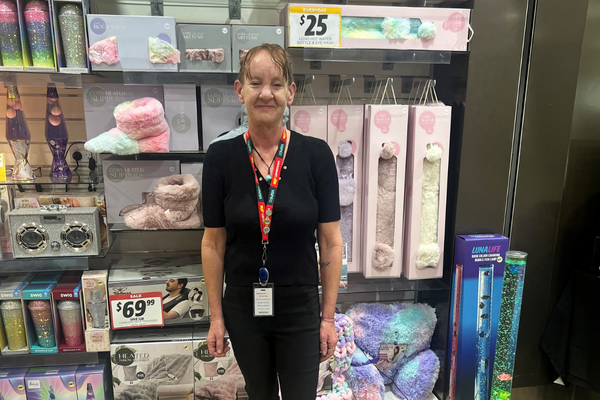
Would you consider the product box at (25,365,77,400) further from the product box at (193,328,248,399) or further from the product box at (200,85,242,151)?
the product box at (200,85,242,151)

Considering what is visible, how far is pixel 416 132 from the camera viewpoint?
2.00 m

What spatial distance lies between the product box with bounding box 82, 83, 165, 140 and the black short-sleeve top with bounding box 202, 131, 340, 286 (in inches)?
29.2

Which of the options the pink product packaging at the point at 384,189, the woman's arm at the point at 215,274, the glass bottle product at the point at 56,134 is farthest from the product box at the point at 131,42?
the pink product packaging at the point at 384,189

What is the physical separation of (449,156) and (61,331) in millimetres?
2120

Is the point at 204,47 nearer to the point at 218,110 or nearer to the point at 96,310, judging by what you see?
the point at 218,110

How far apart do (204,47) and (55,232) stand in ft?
3.52

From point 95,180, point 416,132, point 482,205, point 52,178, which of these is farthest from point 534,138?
point 52,178

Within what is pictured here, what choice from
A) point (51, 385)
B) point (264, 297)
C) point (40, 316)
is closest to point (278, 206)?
point (264, 297)

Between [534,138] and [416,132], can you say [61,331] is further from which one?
[534,138]

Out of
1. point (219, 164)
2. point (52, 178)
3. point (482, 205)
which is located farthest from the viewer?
point (482, 205)

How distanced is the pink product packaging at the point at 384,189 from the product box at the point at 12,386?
176cm

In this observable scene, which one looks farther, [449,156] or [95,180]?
[449,156]

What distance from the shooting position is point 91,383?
6.50 ft

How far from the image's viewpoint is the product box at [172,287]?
1935mm
